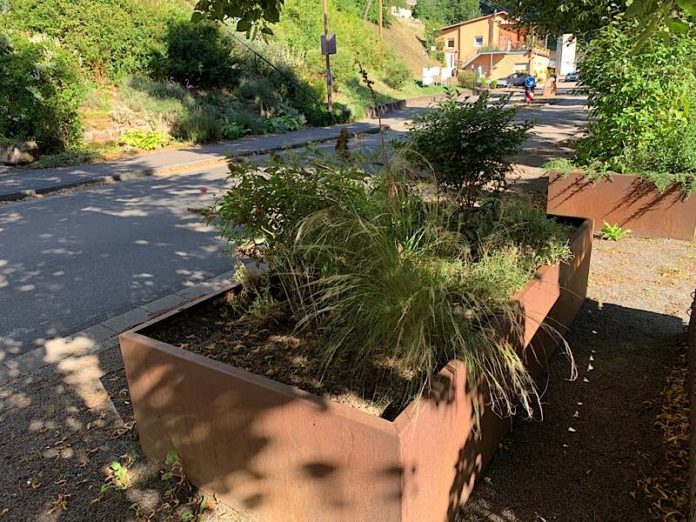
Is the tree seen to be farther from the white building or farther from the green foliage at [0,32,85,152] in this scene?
the white building

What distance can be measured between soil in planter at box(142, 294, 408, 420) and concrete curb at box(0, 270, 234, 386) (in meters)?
1.28

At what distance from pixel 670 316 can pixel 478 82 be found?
45991mm

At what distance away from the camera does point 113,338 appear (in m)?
4.19

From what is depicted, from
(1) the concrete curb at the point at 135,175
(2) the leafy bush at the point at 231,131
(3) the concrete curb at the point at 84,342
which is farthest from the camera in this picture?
(2) the leafy bush at the point at 231,131

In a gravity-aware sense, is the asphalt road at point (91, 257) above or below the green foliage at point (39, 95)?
below

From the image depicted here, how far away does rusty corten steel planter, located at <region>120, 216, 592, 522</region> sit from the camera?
2.00 meters

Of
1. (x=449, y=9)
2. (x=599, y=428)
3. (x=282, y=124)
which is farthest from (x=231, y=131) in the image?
(x=449, y=9)

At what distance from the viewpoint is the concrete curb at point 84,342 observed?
12.4ft

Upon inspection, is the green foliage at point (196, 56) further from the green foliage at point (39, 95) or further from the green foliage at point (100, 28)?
the green foliage at point (39, 95)

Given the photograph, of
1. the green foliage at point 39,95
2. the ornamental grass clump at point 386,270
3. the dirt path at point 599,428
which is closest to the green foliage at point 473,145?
the ornamental grass clump at point 386,270

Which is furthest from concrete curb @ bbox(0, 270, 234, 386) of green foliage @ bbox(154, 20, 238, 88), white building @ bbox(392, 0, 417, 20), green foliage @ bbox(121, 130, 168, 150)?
white building @ bbox(392, 0, 417, 20)

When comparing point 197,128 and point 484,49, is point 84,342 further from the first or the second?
point 484,49

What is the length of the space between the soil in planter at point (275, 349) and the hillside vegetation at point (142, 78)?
11.5 m

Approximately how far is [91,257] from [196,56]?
52.1 ft
